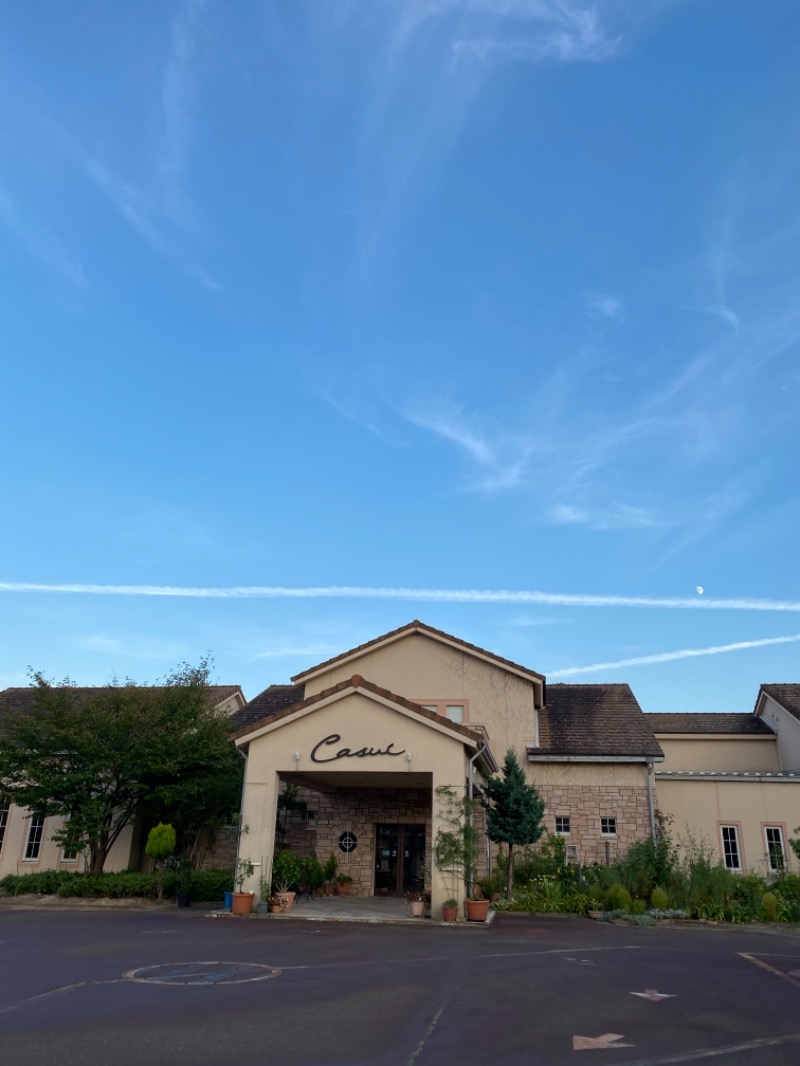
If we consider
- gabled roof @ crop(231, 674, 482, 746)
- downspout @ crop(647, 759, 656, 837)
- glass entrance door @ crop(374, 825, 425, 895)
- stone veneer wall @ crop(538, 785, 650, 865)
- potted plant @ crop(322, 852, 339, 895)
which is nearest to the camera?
gabled roof @ crop(231, 674, 482, 746)

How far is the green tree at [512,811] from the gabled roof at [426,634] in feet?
17.0

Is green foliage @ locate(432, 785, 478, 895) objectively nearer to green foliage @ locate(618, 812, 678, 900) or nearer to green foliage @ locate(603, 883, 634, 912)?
green foliage @ locate(603, 883, 634, 912)

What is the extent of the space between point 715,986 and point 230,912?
1158 centimetres

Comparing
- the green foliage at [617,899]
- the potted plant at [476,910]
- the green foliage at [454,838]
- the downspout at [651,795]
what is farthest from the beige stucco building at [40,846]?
the downspout at [651,795]

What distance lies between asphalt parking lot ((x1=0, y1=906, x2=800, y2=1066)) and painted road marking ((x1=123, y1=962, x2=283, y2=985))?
0.03m

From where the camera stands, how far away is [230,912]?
60.5 ft

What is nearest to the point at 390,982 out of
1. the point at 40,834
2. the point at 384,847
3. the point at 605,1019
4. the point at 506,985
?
the point at 506,985

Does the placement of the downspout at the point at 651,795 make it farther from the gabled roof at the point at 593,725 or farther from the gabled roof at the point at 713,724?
the gabled roof at the point at 713,724

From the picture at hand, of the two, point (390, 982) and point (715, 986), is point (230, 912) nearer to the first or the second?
point (390, 982)

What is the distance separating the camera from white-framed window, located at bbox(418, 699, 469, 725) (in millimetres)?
26625

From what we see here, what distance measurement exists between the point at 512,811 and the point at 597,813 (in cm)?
489

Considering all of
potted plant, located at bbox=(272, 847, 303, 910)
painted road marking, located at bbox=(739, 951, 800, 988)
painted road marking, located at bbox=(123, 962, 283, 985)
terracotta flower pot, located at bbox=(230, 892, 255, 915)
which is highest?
potted plant, located at bbox=(272, 847, 303, 910)

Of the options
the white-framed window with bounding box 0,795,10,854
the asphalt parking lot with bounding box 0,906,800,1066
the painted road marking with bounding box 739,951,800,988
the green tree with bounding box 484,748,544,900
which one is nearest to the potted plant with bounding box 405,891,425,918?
the asphalt parking lot with bounding box 0,906,800,1066

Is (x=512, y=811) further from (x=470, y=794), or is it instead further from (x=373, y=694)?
(x=373, y=694)
